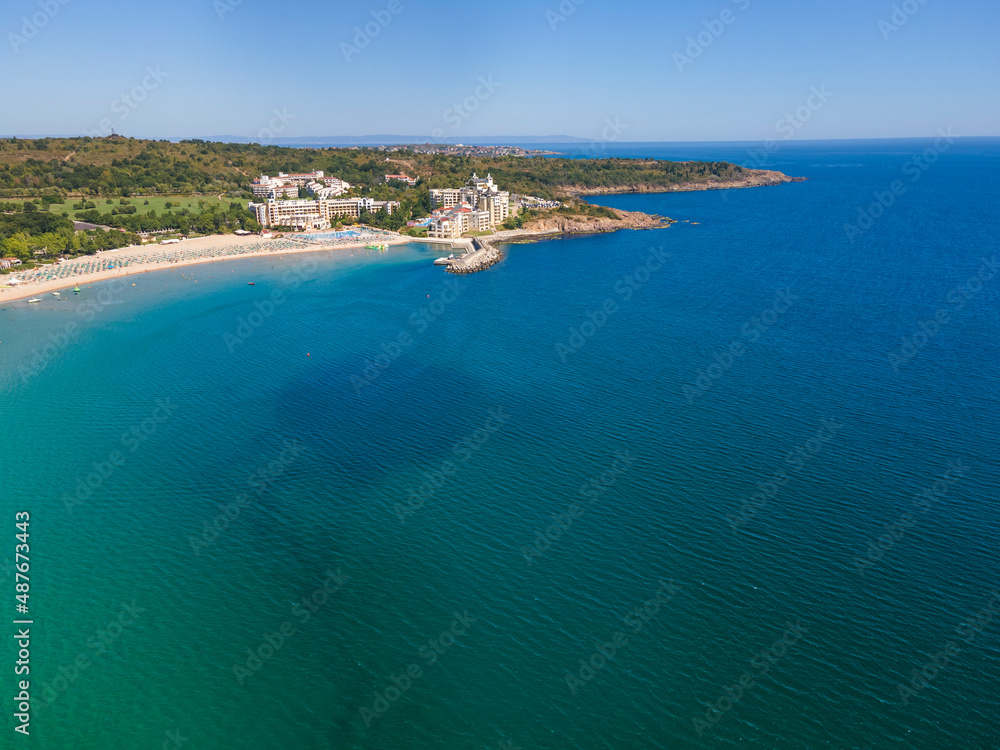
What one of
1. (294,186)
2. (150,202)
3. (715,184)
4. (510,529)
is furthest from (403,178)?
(510,529)

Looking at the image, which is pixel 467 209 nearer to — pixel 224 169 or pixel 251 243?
pixel 251 243

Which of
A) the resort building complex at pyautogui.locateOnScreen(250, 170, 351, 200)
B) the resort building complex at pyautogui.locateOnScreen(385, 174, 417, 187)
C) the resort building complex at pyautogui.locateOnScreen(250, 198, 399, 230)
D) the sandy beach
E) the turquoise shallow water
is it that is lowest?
the turquoise shallow water

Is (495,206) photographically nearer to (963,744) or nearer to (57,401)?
(57,401)

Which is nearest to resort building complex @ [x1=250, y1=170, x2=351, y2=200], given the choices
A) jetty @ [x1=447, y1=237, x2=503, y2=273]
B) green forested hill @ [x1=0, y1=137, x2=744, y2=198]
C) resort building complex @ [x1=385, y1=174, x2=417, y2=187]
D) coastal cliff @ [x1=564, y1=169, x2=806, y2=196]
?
green forested hill @ [x1=0, y1=137, x2=744, y2=198]

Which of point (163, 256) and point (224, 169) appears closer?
point (163, 256)

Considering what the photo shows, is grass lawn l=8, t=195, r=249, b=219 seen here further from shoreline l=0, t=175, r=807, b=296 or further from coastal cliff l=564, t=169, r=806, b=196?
coastal cliff l=564, t=169, r=806, b=196

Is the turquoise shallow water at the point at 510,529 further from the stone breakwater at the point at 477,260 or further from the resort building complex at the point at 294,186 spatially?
the resort building complex at the point at 294,186
